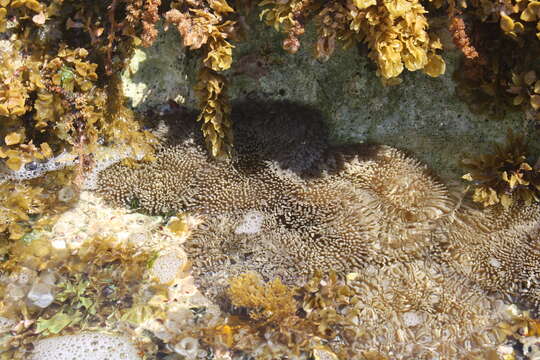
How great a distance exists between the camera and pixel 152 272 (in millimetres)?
3229

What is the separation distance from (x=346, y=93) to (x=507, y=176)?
115 cm

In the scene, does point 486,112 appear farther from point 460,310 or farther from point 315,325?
point 315,325

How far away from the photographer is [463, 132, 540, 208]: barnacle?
3.00 meters

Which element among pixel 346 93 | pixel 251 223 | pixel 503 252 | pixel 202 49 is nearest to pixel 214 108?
pixel 202 49

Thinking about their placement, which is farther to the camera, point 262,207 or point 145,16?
point 262,207

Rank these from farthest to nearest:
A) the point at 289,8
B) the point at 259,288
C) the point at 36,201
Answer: the point at 36,201 < the point at 259,288 < the point at 289,8

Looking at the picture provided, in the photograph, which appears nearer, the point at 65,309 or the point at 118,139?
the point at 65,309

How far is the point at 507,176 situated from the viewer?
3010 millimetres

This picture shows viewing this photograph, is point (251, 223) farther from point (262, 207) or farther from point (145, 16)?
point (145, 16)

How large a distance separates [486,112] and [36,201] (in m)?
3.11

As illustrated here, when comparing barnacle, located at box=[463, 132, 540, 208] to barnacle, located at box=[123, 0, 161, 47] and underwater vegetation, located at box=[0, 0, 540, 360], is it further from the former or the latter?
barnacle, located at box=[123, 0, 161, 47]

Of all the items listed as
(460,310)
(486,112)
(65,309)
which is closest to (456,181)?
(486,112)

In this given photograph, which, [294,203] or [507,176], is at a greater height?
[507,176]

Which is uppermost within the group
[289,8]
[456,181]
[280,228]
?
[289,8]
